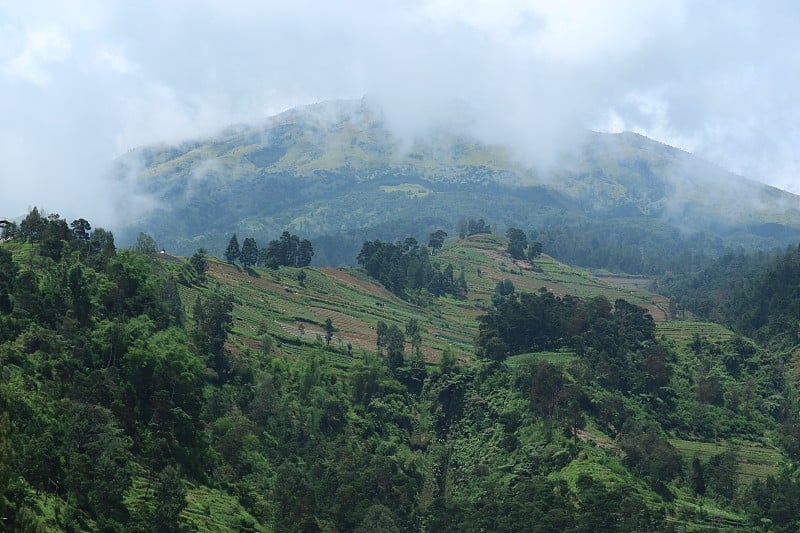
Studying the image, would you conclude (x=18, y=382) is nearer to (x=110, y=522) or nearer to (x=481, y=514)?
(x=110, y=522)

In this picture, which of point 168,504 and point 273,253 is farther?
point 273,253

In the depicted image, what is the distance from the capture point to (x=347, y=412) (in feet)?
296

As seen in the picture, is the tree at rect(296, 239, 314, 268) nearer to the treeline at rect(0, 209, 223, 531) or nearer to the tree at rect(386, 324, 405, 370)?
the tree at rect(386, 324, 405, 370)

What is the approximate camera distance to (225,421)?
249ft

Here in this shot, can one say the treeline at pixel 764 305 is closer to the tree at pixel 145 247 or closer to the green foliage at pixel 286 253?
the green foliage at pixel 286 253

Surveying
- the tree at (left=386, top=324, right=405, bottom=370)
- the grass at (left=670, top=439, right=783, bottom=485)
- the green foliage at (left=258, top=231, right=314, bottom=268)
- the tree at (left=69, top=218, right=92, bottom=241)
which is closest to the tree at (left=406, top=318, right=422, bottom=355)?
the tree at (left=386, top=324, right=405, bottom=370)

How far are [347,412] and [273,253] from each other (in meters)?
63.2

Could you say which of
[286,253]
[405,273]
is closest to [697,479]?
[405,273]

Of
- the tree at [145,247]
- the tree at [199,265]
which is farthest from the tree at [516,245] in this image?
the tree at [145,247]

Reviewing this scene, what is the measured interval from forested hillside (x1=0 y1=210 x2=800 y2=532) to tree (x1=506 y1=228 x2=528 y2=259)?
66477mm

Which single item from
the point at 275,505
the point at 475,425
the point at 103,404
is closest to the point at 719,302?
the point at 475,425

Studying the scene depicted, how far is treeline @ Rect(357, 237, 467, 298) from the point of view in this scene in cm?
15575

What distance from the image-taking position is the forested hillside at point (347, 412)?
56844 millimetres

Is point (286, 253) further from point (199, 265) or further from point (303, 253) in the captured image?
point (199, 265)
